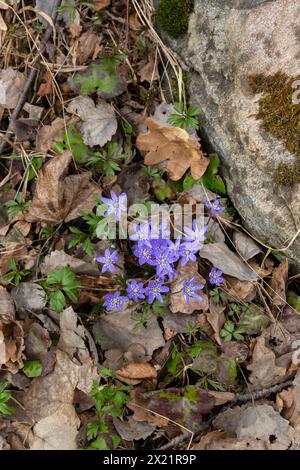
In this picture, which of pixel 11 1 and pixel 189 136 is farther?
pixel 11 1

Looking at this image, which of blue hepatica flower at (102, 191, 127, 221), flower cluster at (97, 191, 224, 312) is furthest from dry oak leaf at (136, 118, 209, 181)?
blue hepatica flower at (102, 191, 127, 221)

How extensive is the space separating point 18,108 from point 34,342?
1692mm

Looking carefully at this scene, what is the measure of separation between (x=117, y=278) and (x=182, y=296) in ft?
1.40

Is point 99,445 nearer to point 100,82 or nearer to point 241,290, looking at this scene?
point 241,290

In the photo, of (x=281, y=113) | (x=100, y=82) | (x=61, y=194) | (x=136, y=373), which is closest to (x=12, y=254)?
(x=61, y=194)

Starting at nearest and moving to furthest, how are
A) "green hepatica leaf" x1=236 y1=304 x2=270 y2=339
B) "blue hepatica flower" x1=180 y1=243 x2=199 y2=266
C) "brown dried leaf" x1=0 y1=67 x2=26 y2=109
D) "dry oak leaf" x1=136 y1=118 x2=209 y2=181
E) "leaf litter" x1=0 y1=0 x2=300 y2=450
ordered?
"leaf litter" x1=0 y1=0 x2=300 y2=450, "blue hepatica flower" x1=180 y1=243 x2=199 y2=266, "green hepatica leaf" x1=236 y1=304 x2=270 y2=339, "dry oak leaf" x1=136 y1=118 x2=209 y2=181, "brown dried leaf" x1=0 y1=67 x2=26 y2=109

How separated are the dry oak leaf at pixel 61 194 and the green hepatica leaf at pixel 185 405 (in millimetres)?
1304

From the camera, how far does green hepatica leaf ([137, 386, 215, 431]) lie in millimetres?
2941

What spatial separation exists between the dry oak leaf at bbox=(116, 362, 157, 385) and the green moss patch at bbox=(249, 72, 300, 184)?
1364 millimetres

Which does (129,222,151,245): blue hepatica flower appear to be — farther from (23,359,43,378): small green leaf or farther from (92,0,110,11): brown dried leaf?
(92,0,110,11): brown dried leaf

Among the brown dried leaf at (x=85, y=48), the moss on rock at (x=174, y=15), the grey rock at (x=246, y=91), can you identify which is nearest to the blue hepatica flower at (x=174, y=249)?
the grey rock at (x=246, y=91)

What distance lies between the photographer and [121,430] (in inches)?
116
